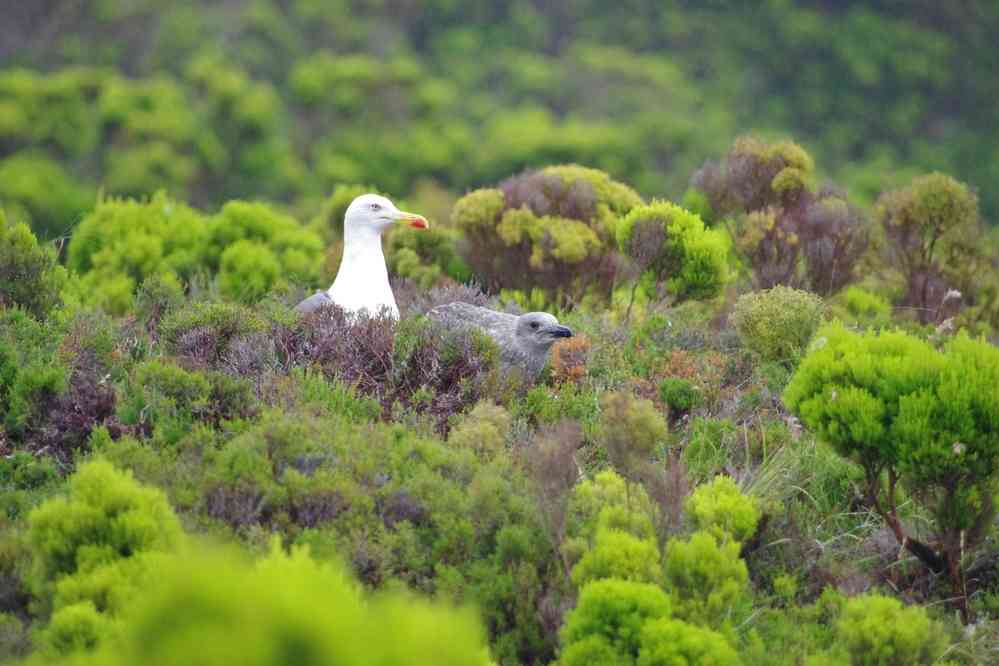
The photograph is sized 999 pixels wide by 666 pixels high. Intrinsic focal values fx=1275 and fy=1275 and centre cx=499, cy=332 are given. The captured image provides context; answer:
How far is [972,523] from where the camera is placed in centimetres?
601

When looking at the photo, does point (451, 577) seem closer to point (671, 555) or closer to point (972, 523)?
point (671, 555)

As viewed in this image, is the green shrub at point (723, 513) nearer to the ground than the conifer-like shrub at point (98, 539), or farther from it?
nearer to the ground

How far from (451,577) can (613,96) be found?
115 feet

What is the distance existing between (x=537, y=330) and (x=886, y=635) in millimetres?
3312

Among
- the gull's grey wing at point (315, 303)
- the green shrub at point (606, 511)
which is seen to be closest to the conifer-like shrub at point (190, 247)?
the gull's grey wing at point (315, 303)

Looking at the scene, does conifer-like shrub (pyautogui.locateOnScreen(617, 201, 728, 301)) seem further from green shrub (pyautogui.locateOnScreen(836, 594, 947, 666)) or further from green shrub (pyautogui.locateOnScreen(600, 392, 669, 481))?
green shrub (pyautogui.locateOnScreen(836, 594, 947, 666))

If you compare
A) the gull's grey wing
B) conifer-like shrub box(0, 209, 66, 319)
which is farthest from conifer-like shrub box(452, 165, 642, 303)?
conifer-like shrub box(0, 209, 66, 319)

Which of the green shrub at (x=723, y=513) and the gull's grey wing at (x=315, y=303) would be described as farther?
the gull's grey wing at (x=315, y=303)

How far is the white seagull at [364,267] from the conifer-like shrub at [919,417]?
3.29 m

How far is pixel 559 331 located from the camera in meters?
7.74

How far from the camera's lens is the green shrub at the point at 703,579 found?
523 cm

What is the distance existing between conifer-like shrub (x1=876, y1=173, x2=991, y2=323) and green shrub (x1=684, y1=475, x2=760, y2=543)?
6.09m

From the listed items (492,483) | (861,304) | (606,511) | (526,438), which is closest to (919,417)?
(606,511)

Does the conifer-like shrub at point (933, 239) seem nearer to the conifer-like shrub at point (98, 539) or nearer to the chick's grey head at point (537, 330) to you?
the chick's grey head at point (537, 330)
